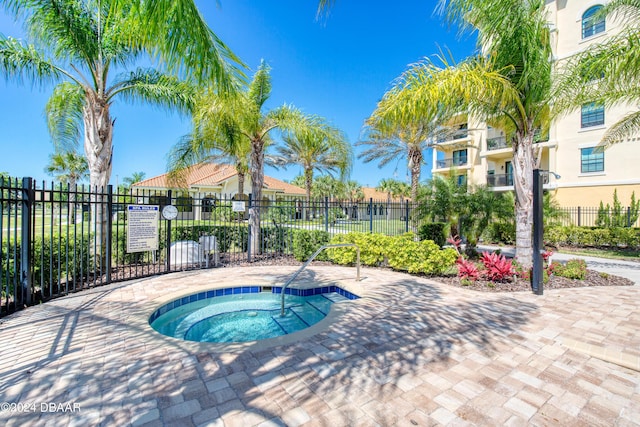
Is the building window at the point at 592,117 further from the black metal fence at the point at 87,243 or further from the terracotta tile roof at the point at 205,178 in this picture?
the terracotta tile roof at the point at 205,178

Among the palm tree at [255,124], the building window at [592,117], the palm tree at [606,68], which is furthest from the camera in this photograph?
the building window at [592,117]

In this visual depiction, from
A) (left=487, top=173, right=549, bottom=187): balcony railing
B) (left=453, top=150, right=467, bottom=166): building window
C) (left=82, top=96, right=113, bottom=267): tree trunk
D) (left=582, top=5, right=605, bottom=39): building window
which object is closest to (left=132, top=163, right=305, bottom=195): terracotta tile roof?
(left=82, top=96, right=113, bottom=267): tree trunk

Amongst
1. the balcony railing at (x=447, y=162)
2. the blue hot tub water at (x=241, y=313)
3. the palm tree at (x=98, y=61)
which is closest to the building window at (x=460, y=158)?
the balcony railing at (x=447, y=162)

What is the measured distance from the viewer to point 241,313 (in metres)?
5.95

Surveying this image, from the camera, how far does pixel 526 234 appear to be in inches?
287

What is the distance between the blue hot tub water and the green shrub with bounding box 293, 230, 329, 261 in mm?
3228

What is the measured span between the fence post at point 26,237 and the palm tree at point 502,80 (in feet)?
22.1

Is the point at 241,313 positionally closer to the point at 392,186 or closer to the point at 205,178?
the point at 205,178

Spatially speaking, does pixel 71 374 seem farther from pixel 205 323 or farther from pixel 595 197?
pixel 595 197

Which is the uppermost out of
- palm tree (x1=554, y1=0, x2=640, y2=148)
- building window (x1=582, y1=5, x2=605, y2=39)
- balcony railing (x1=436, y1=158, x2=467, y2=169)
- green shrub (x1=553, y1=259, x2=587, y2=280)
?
building window (x1=582, y1=5, x2=605, y2=39)

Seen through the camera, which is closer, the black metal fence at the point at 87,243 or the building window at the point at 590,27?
the black metal fence at the point at 87,243

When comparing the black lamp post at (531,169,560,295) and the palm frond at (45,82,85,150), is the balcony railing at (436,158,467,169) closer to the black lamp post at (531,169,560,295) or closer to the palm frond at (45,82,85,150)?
the black lamp post at (531,169,560,295)

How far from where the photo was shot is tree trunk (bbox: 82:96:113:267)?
6934 mm

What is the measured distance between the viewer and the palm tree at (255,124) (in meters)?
8.94
